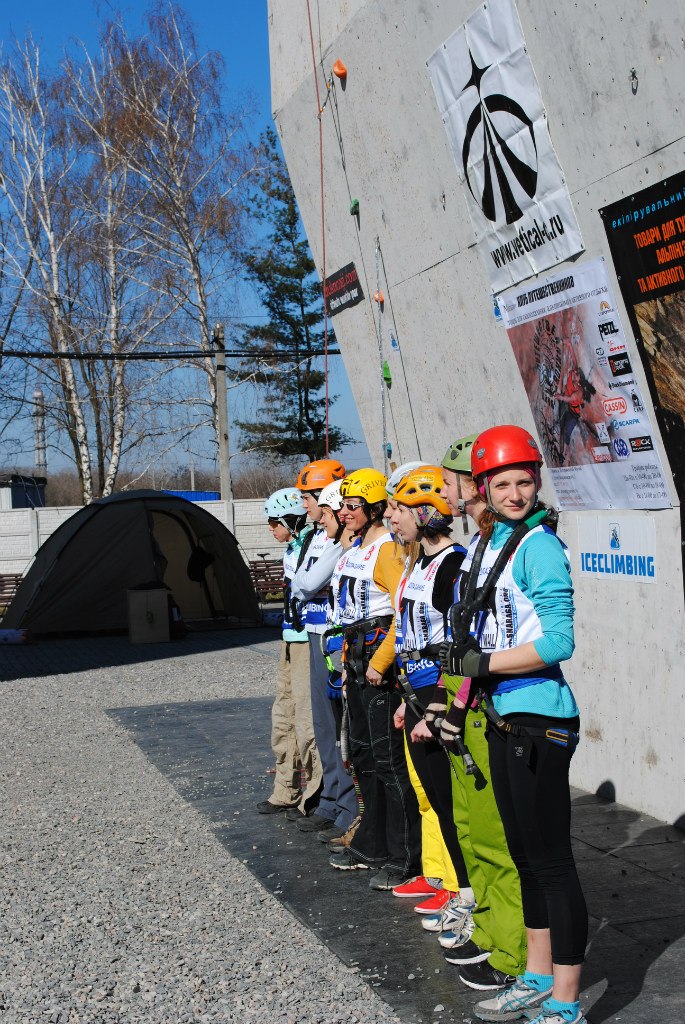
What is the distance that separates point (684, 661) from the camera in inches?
236

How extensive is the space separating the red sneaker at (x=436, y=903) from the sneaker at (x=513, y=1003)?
42.3 inches

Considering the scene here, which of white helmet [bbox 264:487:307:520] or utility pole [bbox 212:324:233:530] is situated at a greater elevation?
utility pole [bbox 212:324:233:530]

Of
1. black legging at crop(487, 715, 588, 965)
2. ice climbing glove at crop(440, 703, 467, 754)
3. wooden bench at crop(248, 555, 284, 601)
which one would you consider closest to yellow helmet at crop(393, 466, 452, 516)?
ice climbing glove at crop(440, 703, 467, 754)

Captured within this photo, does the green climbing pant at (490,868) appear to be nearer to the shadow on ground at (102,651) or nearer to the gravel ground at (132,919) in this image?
the gravel ground at (132,919)

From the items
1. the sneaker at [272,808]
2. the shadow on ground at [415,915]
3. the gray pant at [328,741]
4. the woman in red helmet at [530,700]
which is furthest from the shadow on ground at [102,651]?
the woman in red helmet at [530,700]

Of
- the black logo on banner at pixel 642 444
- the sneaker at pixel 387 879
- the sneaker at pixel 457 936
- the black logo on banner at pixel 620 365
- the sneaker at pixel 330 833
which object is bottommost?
the sneaker at pixel 457 936

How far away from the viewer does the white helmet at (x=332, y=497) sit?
5953 millimetres

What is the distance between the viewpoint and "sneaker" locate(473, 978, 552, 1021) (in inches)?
149

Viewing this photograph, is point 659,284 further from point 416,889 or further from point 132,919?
point 132,919

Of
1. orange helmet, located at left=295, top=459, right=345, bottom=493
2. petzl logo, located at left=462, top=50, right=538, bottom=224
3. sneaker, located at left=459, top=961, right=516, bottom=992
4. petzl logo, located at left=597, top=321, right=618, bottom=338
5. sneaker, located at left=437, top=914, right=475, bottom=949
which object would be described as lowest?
sneaker, located at left=459, top=961, right=516, bottom=992

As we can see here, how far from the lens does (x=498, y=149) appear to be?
253 inches

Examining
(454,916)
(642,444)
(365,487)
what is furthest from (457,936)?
(642,444)

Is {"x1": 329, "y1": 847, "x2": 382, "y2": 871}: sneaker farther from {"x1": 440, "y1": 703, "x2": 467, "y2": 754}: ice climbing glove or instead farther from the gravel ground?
{"x1": 440, "y1": 703, "x2": 467, "y2": 754}: ice climbing glove

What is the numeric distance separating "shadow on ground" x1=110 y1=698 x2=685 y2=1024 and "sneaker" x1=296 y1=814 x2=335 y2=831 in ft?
0.17
